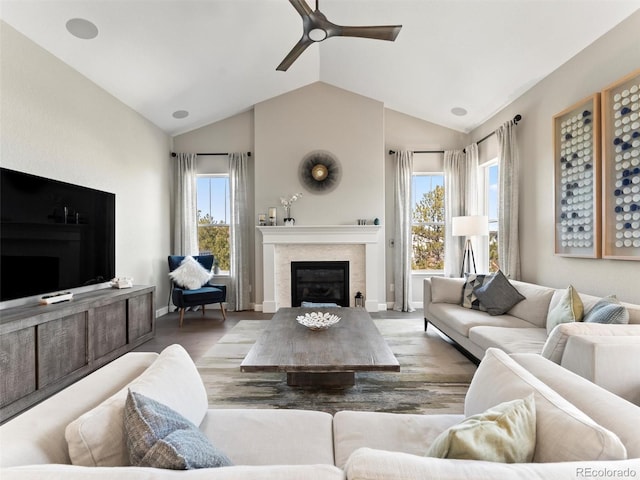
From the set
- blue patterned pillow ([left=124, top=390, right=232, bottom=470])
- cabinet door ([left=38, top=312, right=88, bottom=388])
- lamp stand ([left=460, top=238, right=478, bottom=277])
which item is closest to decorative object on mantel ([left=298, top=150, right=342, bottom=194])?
lamp stand ([left=460, top=238, right=478, bottom=277])

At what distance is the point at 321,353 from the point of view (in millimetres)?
2191

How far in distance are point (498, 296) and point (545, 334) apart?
712mm

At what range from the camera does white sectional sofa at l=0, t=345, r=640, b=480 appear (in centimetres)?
67

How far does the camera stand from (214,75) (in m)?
4.25

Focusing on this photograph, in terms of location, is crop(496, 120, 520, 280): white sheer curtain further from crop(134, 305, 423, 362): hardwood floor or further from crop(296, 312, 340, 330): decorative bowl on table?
crop(296, 312, 340, 330): decorative bowl on table

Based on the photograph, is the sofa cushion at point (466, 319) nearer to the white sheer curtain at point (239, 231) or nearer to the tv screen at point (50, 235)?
the white sheer curtain at point (239, 231)

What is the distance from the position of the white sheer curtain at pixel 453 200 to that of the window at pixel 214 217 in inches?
143

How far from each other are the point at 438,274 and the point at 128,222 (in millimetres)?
4722

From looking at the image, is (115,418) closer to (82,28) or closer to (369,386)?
(369,386)

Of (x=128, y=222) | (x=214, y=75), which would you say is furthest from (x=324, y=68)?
(x=128, y=222)

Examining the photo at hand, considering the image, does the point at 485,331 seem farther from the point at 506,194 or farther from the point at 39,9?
the point at 39,9

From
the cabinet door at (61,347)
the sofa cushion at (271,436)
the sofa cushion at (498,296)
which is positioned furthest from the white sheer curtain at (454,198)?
the cabinet door at (61,347)

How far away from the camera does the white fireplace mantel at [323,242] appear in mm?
5230

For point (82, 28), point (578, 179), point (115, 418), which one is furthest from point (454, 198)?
point (115, 418)
